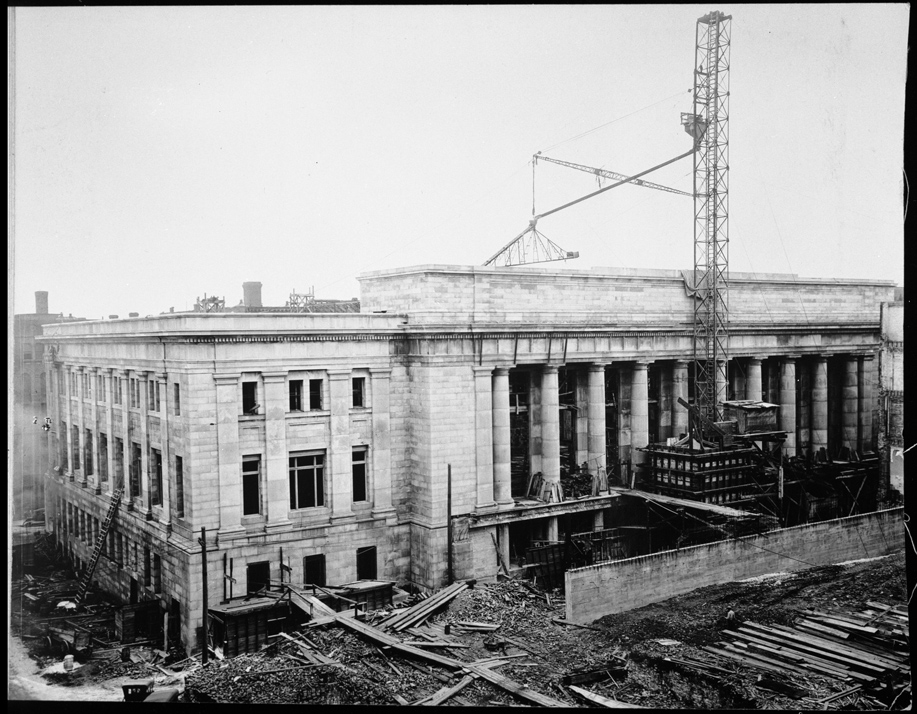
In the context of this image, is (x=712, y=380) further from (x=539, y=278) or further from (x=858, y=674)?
(x=858, y=674)

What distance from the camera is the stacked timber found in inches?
922

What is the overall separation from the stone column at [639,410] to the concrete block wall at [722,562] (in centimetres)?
660

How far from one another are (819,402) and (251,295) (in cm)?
2707

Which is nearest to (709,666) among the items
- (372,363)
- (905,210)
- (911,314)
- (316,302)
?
(911,314)

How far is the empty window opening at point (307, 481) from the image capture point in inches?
1064

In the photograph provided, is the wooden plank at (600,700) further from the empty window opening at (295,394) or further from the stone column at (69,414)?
the stone column at (69,414)

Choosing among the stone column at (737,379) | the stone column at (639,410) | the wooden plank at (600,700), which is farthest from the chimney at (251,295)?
the stone column at (737,379)

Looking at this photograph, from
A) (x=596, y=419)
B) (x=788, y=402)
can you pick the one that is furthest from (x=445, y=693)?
(x=788, y=402)

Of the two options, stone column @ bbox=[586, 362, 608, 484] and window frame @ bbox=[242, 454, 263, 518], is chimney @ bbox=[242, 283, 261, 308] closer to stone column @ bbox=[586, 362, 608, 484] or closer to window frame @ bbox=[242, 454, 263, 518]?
window frame @ bbox=[242, 454, 263, 518]

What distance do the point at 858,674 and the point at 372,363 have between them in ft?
56.5

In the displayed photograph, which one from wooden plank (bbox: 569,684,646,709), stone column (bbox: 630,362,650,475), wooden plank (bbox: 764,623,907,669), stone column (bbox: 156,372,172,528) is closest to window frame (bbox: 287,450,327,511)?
stone column (bbox: 156,372,172,528)

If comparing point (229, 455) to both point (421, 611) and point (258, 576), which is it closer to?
point (258, 576)

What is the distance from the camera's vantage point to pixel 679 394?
35.0m

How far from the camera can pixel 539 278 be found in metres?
31.1
